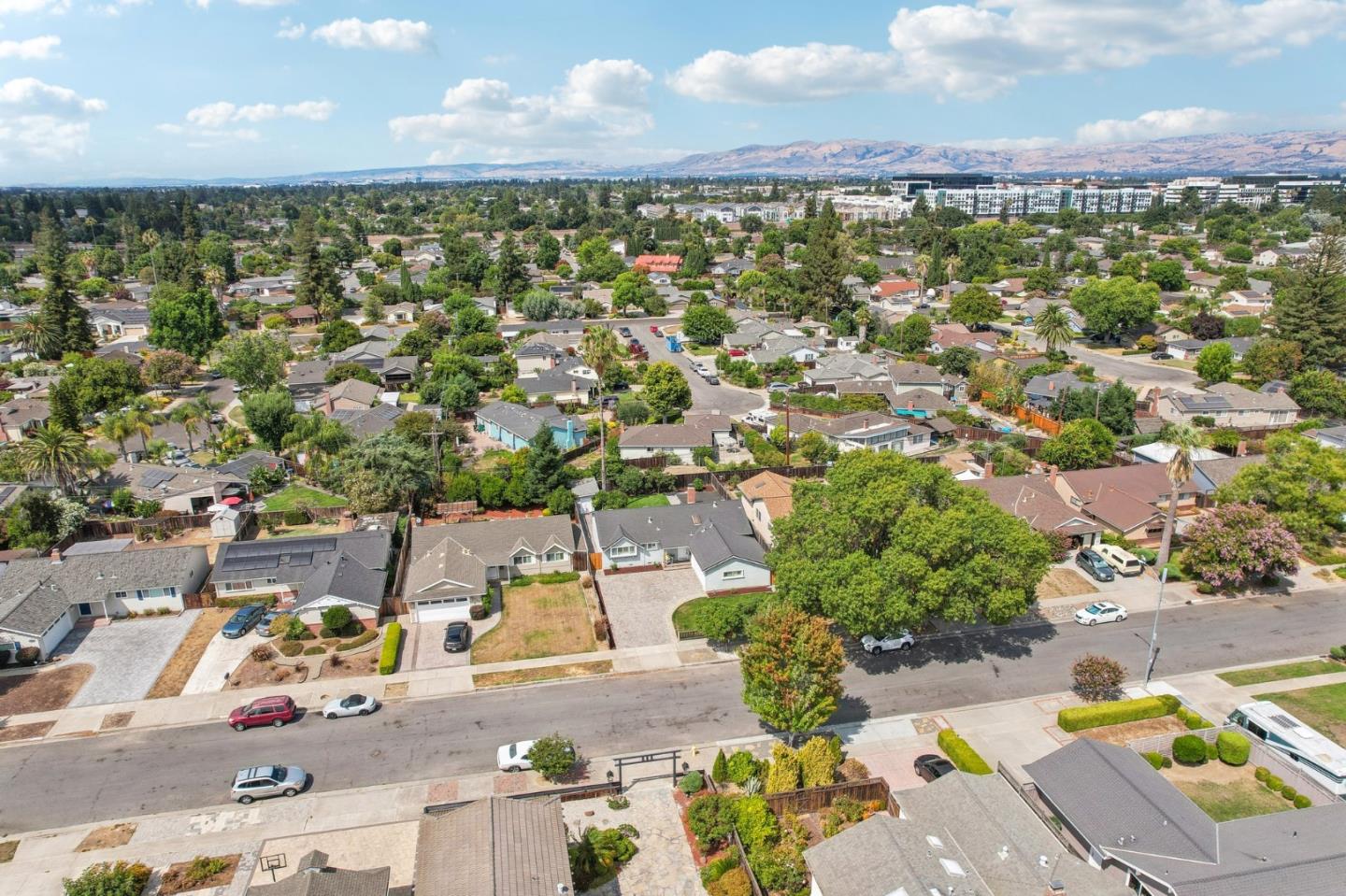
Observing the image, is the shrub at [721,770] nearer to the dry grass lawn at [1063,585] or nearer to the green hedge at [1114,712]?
the green hedge at [1114,712]

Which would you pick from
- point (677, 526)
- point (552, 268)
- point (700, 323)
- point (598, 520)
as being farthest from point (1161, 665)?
point (552, 268)

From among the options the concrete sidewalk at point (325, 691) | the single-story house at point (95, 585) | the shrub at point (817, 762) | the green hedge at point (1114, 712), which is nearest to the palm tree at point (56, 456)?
the single-story house at point (95, 585)

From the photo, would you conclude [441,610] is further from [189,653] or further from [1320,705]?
[1320,705]

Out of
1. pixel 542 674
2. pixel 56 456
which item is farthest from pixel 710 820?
pixel 56 456

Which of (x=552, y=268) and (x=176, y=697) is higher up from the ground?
(x=552, y=268)

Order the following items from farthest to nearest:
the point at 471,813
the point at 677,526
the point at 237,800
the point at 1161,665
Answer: the point at 677,526, the point at 1161,665, the point at 237,800, the point at 471,813

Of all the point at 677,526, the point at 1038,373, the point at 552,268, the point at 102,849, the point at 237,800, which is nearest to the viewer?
the point at 102,849

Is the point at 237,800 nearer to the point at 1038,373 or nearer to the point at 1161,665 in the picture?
the point at 1161,665
